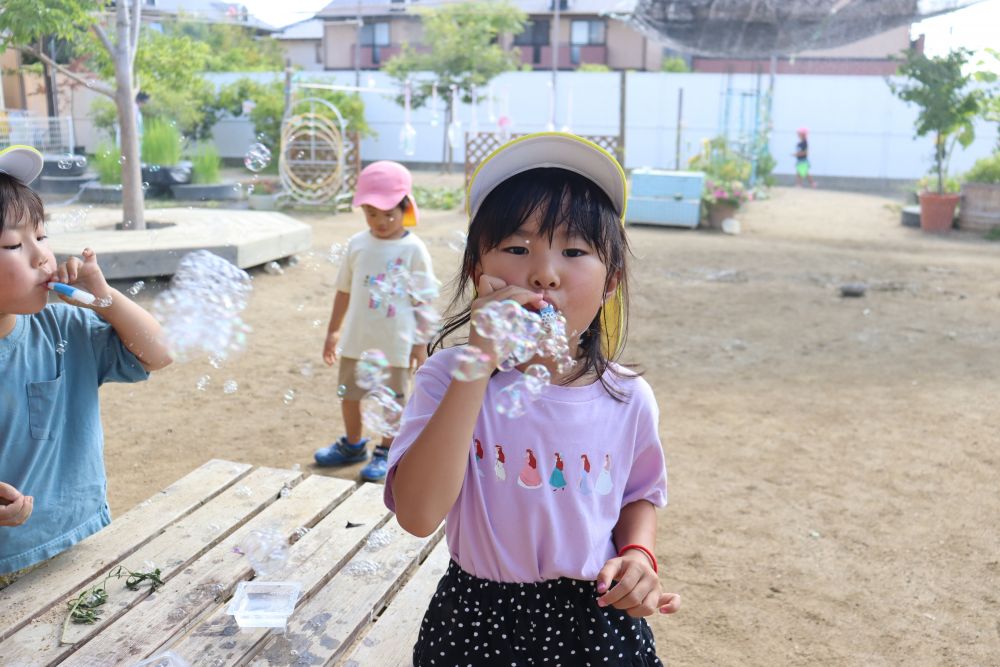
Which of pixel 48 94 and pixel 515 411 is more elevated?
pixel 48 94

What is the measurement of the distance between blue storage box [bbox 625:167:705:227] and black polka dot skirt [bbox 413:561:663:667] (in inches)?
441

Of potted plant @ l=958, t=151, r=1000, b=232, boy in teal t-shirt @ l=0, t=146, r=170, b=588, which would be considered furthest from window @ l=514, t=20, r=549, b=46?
boy in teal t-shirt @ l=0, t=146, r=170, b=588

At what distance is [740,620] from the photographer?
287 cm

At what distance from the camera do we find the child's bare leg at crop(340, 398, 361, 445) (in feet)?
13.2

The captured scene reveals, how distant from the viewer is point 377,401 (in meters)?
2.09

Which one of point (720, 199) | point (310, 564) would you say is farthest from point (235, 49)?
point (310, 564)

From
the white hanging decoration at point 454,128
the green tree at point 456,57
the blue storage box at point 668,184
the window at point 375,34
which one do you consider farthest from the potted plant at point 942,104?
the window at point 375,34

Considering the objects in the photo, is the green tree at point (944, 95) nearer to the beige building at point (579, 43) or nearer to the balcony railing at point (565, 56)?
the beige building at point (579, 43)

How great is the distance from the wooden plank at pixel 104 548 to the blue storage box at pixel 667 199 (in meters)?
10.0

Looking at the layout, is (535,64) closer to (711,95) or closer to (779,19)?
(711,95)

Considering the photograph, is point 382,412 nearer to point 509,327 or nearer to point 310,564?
point 310,564

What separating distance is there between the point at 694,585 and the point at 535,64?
2919 cm

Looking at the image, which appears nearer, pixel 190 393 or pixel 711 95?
pixel 190 393

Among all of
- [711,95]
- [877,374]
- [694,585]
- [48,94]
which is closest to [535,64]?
[711,95]
